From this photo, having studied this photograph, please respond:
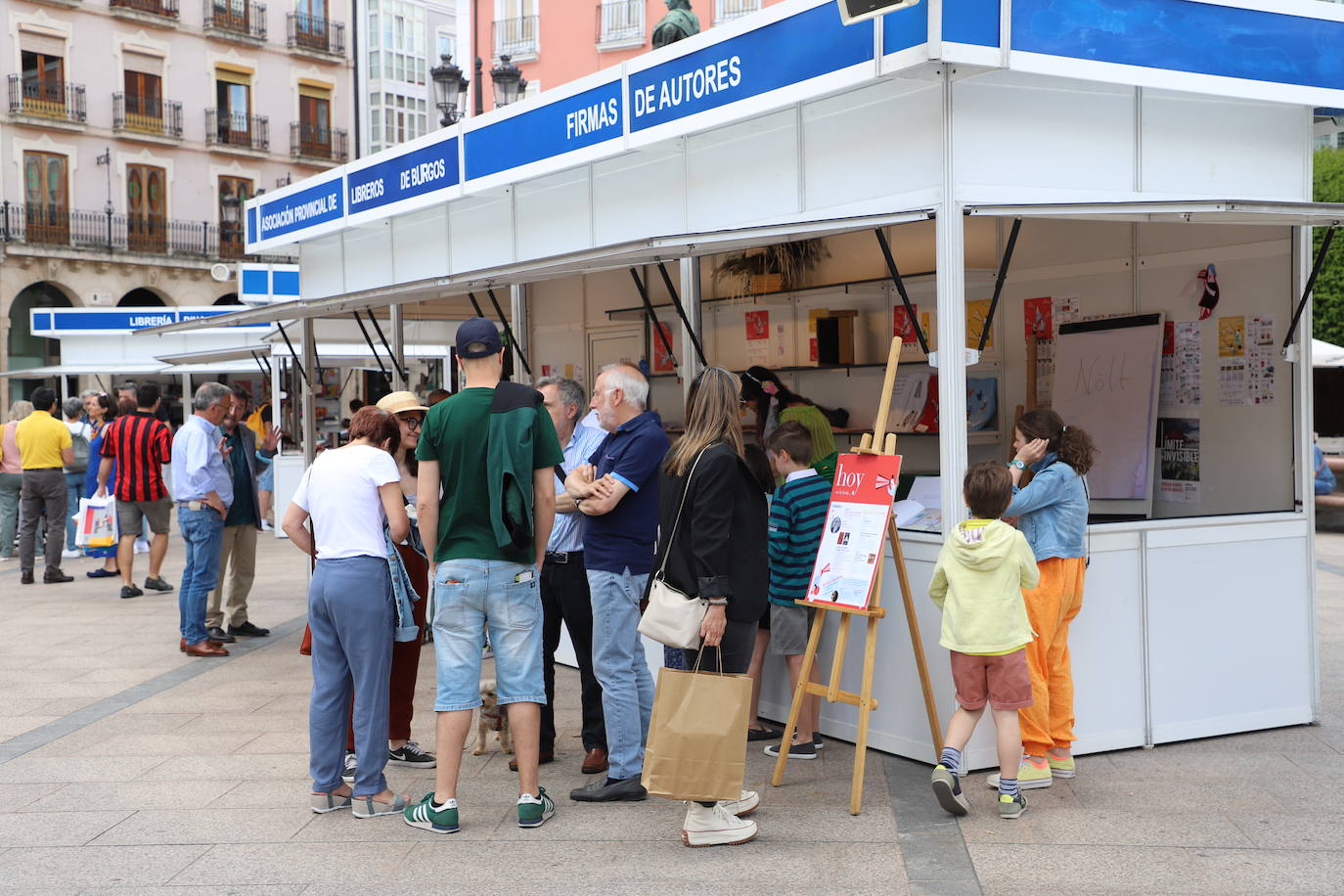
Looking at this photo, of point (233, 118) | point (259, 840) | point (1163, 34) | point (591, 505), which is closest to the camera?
point (259, 840)

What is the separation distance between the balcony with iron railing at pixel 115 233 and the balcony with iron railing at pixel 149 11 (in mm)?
5436

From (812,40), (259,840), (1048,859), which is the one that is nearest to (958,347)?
(812,40)

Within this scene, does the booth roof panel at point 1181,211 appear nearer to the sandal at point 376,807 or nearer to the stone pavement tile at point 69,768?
the sandal at point 376,807

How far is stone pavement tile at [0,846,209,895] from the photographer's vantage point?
181 inches

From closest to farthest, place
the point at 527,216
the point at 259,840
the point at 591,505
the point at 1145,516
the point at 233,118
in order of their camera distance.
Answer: the point at 259,840
the point at 591,505
the point at 1145,516
the point at 527,216
the point at 233,118

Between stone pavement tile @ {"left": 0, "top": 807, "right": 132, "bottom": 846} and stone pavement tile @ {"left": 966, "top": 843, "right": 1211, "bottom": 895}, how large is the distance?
3350 mm

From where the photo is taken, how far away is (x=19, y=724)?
714 cm

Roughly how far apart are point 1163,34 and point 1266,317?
5.41 feet

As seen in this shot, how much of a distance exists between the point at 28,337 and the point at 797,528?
34.3 m

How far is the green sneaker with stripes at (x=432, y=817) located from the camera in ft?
16.6

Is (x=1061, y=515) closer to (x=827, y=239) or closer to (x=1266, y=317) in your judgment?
(x=1266, y=317)

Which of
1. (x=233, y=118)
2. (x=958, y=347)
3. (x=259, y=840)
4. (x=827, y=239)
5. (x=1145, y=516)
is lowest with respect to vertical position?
(x=259, y=840)

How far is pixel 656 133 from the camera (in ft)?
23.5

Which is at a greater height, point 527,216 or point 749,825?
point 527,216
